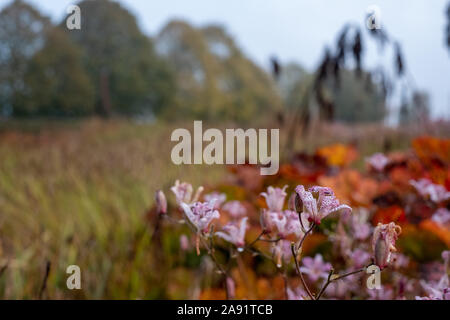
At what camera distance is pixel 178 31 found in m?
14.9

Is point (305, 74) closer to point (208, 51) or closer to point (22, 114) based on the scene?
point (208, 51)

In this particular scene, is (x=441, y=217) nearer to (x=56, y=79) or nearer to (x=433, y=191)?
(x=433, y=191)

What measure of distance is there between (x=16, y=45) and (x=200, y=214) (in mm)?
7679

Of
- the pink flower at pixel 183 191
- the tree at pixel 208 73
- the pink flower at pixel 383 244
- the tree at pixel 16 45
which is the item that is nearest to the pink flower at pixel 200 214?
the pink flower at pixel 183 191

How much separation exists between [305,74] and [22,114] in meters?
13.1

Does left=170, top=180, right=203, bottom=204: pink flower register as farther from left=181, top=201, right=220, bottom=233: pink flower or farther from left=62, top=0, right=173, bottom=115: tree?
left=62, top=0, right=173, bottom=115: tree

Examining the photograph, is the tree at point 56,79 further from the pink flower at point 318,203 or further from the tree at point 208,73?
the pink flower at point 318,203

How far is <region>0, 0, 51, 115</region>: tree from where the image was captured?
23.7ft

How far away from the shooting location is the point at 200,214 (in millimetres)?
578

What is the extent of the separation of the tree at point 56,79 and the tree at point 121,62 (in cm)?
21

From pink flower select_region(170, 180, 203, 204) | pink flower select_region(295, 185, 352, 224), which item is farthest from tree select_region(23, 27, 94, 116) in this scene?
pink flower select_region(295, 185, 352, 224)

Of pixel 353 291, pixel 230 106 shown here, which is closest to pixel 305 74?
pixel 230 106

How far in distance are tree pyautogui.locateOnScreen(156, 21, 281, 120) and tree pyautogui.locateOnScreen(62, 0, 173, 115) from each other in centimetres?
201
